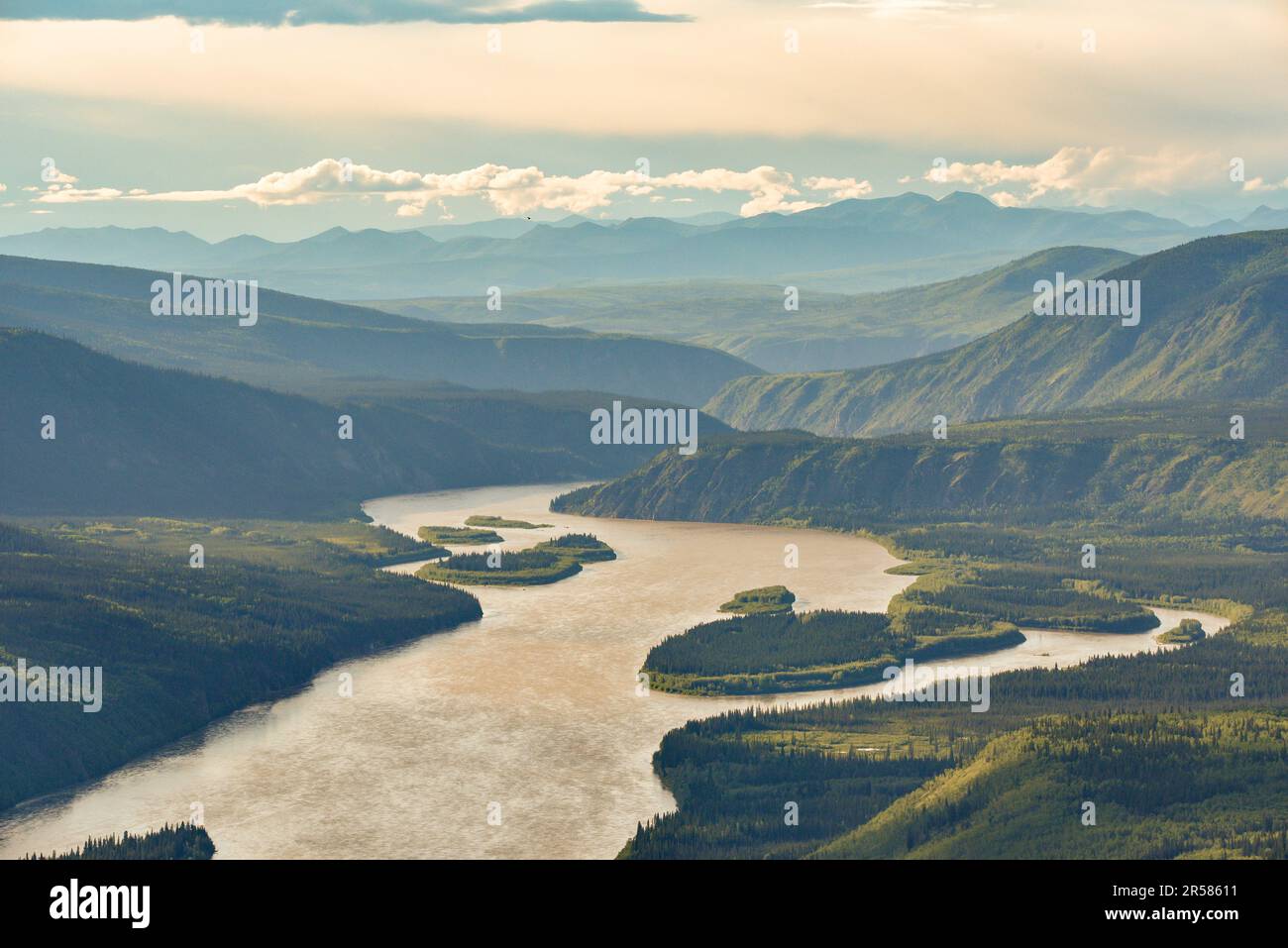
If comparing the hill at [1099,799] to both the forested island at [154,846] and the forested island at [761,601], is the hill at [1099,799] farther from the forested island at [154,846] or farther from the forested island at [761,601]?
the forested island at [761,601]

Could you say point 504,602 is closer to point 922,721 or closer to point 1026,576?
point 1026,576

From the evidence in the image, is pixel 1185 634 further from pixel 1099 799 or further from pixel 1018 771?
pixel 1099 799

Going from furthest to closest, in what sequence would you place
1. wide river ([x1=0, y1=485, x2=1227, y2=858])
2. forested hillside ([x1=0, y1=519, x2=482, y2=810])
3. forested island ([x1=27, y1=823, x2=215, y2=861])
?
forested hillside ([x1=0, y1=519, x2=482, y2=810])
wide river ([x1=0, y1=485, x2=1227, y2=858])
forested island ([x1=27, y1=823, x2=215, y2=861])

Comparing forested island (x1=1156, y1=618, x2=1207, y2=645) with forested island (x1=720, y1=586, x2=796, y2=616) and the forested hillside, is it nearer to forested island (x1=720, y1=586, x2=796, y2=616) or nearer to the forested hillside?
forested island (x1=720, y1=586, x2=796, y2=616)

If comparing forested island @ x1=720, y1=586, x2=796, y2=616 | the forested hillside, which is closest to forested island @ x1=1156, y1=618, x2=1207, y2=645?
forested island @ x1=720, y1=586, x2=796, y2=616

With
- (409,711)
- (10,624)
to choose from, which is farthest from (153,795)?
(10,624)

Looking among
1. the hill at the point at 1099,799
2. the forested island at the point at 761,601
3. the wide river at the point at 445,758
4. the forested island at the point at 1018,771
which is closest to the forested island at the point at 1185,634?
the wide river at the point at 445,758
